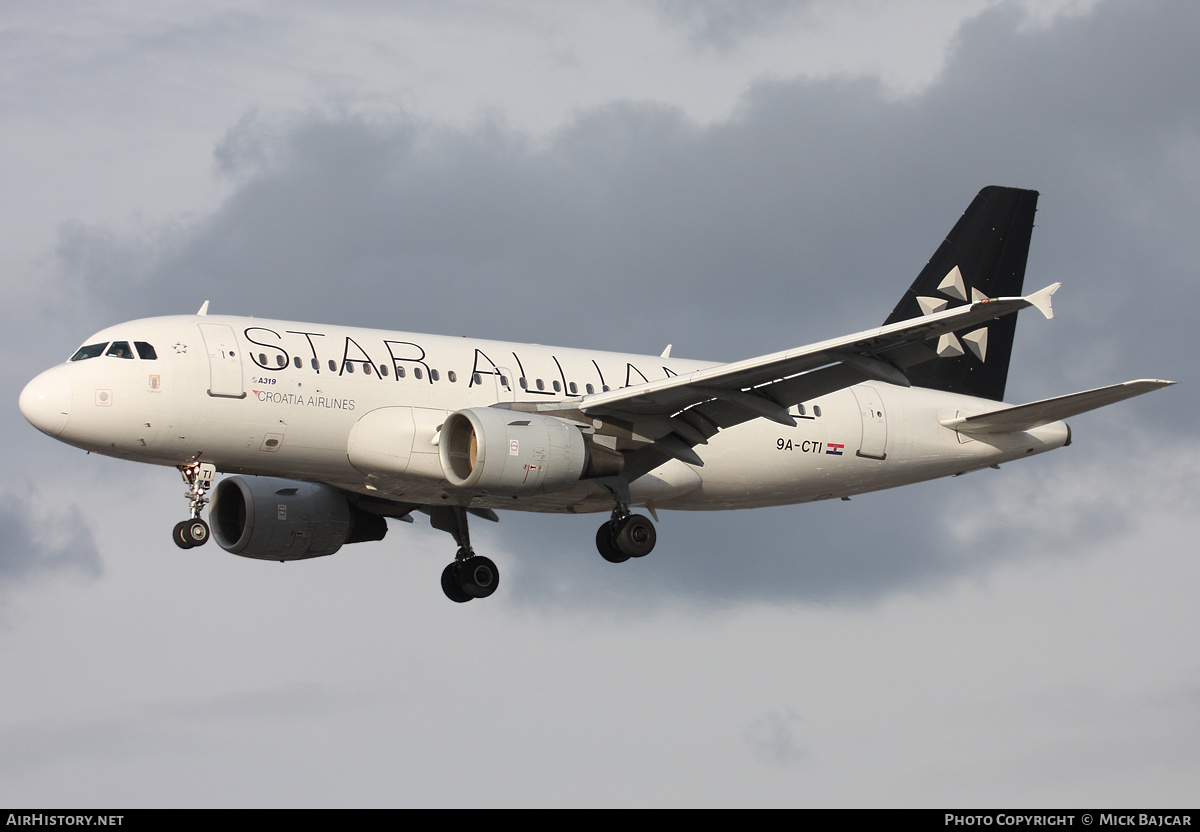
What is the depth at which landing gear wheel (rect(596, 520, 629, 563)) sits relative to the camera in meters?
36.5

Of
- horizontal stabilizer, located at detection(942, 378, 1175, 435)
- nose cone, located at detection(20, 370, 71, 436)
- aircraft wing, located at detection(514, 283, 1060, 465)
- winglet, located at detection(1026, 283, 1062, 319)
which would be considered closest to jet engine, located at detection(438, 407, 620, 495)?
aircraft wing, located at detection(514, 283, 1060, 465)

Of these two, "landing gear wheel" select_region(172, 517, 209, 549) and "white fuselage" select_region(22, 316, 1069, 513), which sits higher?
"white fuselage" select_region(22, 316, 1069, 513)

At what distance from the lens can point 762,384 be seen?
33438 millimetres

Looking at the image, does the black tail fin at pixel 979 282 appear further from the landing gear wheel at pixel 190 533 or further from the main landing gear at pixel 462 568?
the landing gear wheel at pixel 190 533

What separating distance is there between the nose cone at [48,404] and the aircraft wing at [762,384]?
927 cm

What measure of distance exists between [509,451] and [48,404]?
9164mm

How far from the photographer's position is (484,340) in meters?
36.2

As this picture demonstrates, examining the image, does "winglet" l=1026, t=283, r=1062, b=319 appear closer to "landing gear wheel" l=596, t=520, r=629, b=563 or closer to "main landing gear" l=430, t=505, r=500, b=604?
"landing gear wheel" l=596, t=520, r=629, b=563

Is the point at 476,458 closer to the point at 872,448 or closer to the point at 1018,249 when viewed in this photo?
the point at 872,448

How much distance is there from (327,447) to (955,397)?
17.0m

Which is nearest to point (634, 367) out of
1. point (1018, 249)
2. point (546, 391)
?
point (546, 391)

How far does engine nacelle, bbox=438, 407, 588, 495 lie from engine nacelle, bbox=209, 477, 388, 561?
6.73 m

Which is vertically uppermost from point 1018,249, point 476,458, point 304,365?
point 1018,249

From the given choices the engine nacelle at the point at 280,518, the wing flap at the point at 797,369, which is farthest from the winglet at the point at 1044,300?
the engine nacelle at the point at 280,518
